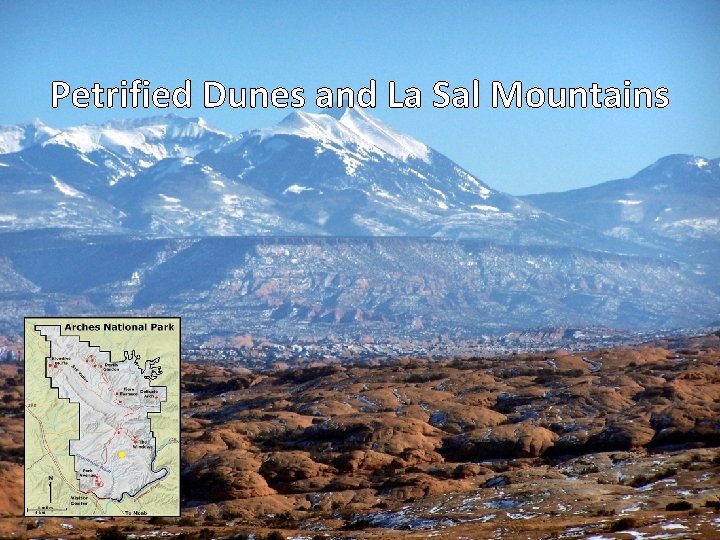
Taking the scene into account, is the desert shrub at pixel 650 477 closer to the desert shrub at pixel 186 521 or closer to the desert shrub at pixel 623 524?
the desert shrub at pixel 623 524

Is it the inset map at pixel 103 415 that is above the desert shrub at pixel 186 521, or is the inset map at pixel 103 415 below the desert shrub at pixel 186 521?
above

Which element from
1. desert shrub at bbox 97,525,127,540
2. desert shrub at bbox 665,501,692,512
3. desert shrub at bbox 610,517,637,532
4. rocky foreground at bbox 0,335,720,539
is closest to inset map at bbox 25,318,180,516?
desert shrub at bbox 97,525,127,540

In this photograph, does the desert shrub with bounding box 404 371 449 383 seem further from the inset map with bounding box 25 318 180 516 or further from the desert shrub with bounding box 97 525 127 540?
the inset map with bounding box 25 318 180 516

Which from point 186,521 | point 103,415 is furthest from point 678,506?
point 103,415

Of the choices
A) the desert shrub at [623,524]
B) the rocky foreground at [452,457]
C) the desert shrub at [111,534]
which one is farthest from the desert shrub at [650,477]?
the desert shrub at [111,534]

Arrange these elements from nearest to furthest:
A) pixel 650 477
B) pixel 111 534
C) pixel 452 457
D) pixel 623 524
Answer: pixel 623 524 → pixel 111 534 → pixel 650 477 → pixel 452 457

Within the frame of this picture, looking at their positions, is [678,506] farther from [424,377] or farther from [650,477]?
[424,377]
